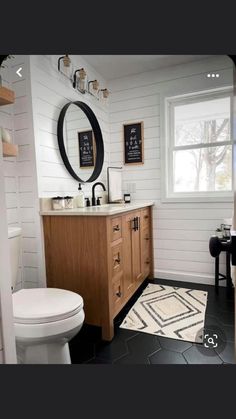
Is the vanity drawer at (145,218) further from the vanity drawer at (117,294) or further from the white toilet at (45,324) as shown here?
the white toilet at (45,324)

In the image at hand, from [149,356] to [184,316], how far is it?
20.7 inches

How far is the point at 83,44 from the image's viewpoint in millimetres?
528

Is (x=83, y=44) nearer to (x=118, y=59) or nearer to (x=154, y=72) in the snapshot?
(x=118, y=59)

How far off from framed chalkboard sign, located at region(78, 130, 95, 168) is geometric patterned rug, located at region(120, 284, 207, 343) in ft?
4.69

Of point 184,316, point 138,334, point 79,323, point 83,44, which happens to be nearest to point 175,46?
point 83,44

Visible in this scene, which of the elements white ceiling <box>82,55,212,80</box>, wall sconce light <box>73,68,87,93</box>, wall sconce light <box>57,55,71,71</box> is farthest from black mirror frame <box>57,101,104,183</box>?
white ceiling <box>82,55,212,80</box>

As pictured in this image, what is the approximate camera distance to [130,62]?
2299 millimetres

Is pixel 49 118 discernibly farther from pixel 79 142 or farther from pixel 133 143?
pixel 133 143

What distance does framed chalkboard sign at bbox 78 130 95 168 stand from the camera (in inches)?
86.5

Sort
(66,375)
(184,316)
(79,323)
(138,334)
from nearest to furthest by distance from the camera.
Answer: (66,375)
(79,323)
(138,334)
(184,316)

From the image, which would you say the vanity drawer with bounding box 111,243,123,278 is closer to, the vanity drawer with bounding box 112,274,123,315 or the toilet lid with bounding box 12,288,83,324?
the vanity drawer with bounding box 112,274,123,315

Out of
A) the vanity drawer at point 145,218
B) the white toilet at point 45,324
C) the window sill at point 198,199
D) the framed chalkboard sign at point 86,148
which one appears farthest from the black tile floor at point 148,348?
the framed chalkboard sign at point 86,148

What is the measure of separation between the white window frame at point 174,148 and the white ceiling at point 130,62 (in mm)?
335

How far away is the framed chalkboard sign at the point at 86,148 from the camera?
2.20m
